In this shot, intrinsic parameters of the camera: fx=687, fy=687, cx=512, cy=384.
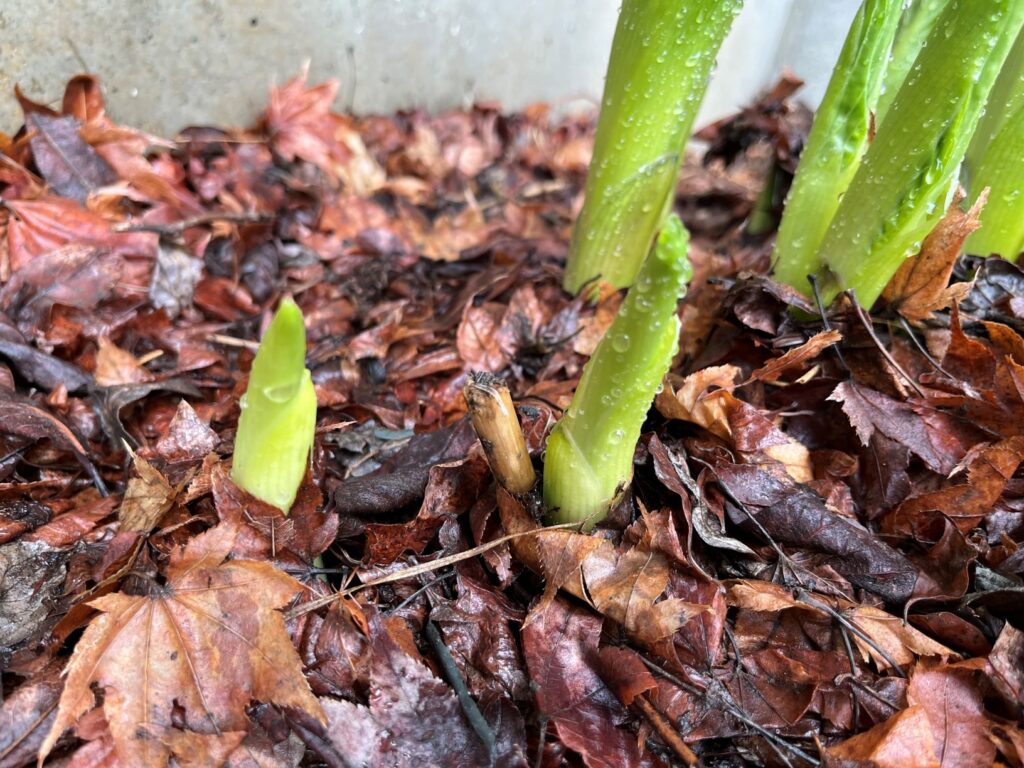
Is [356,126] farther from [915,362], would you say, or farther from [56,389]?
[915,362]

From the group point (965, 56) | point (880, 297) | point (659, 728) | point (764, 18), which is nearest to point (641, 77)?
point (965, 56)

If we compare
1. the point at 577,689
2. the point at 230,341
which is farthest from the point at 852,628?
the point at 230,341

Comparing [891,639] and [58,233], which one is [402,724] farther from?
[58,233]

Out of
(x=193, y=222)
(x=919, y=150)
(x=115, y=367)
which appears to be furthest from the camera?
(x=193, y=222)

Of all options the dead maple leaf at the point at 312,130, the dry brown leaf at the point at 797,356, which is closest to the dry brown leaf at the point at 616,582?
the dry brown leaf at the point at 797,356

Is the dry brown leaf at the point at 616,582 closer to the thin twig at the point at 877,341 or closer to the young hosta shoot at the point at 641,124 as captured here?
the thin twig at the point at 877,341

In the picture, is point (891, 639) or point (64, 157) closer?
point (891, 639)

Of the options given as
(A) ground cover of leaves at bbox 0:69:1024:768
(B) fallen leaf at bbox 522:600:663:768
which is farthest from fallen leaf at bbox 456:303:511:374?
(B) fallen leaf at bbox 522:600:663:768
